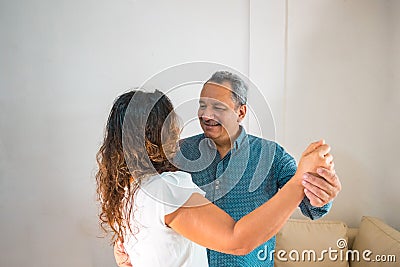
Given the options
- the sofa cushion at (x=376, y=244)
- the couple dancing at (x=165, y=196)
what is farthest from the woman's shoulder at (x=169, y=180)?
the sofa cushion at (x=376, y=244)

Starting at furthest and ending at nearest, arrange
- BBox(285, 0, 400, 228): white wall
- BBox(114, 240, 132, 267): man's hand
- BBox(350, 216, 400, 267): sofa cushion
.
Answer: BBox(285, 0, 400, 228): white wall → BBox(350, 216, 400, 267): sofa cushion → BBox(114, 240, 132, 267): man's hand

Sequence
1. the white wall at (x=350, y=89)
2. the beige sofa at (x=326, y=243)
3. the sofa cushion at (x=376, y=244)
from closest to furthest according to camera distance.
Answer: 1. the sofa cushion at (x=376, y=244)
2. the beige sofa at (x=326, y=243)
3. the white wall at (x=350, y=89)

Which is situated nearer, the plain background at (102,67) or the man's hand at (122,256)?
the man's hand at (122,256)

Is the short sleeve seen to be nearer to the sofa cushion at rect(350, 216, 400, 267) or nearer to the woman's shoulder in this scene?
the woman's shoulder

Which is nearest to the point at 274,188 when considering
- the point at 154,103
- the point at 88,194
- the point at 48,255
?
the point at 154,103

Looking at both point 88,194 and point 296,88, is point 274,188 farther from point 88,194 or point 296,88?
point 88,194

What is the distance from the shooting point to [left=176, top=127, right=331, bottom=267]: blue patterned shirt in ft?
5.67

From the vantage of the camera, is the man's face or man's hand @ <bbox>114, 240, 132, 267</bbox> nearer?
man's hand @ <bbox>114, 240, 132, 267</bbox>

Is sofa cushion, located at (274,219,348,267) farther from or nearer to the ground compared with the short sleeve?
nearer to the ground

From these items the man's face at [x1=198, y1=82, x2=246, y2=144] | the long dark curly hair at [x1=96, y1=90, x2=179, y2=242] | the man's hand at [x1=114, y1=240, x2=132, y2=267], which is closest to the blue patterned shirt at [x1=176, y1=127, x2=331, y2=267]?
the man's face at [x1=198, y1=82, x2=246, y2=144]

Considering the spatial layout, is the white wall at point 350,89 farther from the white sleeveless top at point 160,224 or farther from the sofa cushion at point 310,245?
the white sleeveless top at point 160,224

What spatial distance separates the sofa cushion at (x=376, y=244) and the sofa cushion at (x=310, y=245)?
0.24 ft

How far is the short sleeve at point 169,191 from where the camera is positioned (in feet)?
3.58

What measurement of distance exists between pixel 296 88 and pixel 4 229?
5.32 ft
